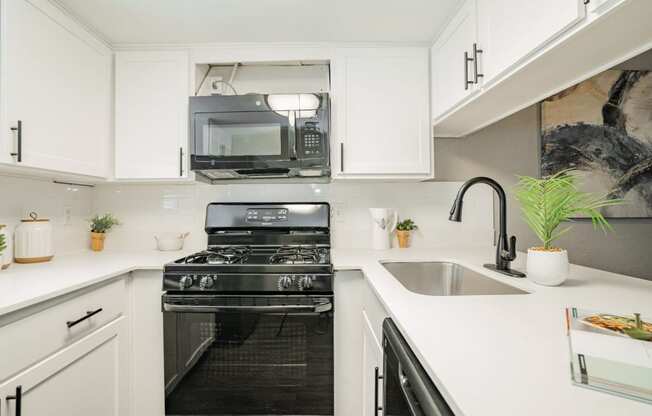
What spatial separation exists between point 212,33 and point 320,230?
1.30m

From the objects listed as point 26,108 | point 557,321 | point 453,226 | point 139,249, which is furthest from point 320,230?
point 26,108

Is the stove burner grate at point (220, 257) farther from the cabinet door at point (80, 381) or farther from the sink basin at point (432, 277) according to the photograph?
the sink basin at point (432, 277)

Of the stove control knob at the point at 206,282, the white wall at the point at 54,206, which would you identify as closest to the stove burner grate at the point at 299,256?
the stove control knob at the point at 206,282

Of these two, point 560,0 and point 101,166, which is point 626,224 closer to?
point 560,0

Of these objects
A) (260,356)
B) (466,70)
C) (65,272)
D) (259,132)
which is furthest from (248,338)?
(466,70)

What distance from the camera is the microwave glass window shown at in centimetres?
174

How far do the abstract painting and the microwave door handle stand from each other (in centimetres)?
142

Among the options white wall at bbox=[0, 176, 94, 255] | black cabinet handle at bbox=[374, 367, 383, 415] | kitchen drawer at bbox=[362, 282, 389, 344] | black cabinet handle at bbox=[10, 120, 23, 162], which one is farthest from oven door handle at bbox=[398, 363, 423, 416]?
white wall at bbox=[0, 176, 94, 255]

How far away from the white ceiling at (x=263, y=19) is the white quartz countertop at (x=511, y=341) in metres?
1.31

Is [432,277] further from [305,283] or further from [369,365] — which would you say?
[305,283]

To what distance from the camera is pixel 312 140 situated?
1730 millimetres

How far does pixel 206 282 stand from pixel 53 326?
551 mm

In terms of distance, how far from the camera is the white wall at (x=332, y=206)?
81.9 inches

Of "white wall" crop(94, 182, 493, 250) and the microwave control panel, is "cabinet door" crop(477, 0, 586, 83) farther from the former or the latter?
"white wall" crop(94, 182, 493, 250)
